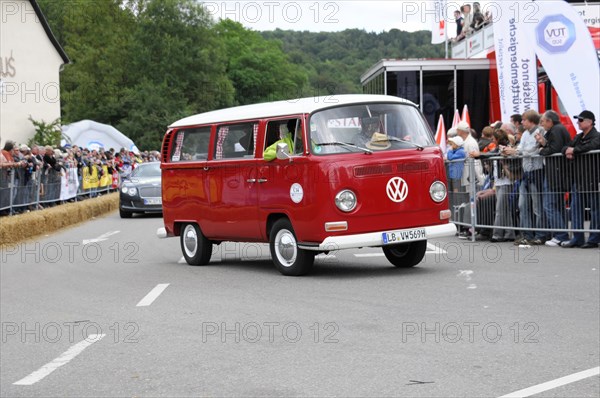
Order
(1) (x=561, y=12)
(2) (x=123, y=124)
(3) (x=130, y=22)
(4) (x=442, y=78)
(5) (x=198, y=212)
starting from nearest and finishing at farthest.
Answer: (5) (x=198, y=212)
(1) (x=561, y=12)
(4) (x=442, y=78)
(2) (x=123, y=124)
(3) (x=130, y=22)

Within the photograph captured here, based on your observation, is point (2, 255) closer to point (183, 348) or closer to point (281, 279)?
point (281, 279)

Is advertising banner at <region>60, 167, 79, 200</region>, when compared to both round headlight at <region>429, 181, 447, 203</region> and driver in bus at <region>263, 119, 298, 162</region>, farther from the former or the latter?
round headlight at <region>429, 181, 447, 203</region>

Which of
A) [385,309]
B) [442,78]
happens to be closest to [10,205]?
[442,78]

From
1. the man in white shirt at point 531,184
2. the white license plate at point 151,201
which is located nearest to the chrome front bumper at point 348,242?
the man in white shirt at point 531,184

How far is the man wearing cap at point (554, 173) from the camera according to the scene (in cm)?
1575

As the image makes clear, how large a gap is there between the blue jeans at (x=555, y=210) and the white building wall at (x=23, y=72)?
35.6 metres

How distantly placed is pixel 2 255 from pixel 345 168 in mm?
8231

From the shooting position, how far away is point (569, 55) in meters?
19.4

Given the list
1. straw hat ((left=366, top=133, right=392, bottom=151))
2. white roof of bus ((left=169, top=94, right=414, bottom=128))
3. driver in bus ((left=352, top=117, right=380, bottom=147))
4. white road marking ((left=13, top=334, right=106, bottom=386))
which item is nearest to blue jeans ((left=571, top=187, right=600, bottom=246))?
white roof of bus ((left=169, top=94, right=414, bottom=128))

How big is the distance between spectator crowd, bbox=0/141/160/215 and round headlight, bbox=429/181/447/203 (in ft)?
41.3

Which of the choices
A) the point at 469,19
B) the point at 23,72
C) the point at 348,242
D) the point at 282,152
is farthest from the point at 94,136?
the point at 348,242

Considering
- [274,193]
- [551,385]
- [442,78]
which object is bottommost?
[551,385]

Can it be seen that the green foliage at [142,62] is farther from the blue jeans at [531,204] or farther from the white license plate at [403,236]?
the white license plate at [403,236]

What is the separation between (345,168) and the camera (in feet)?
40.8
